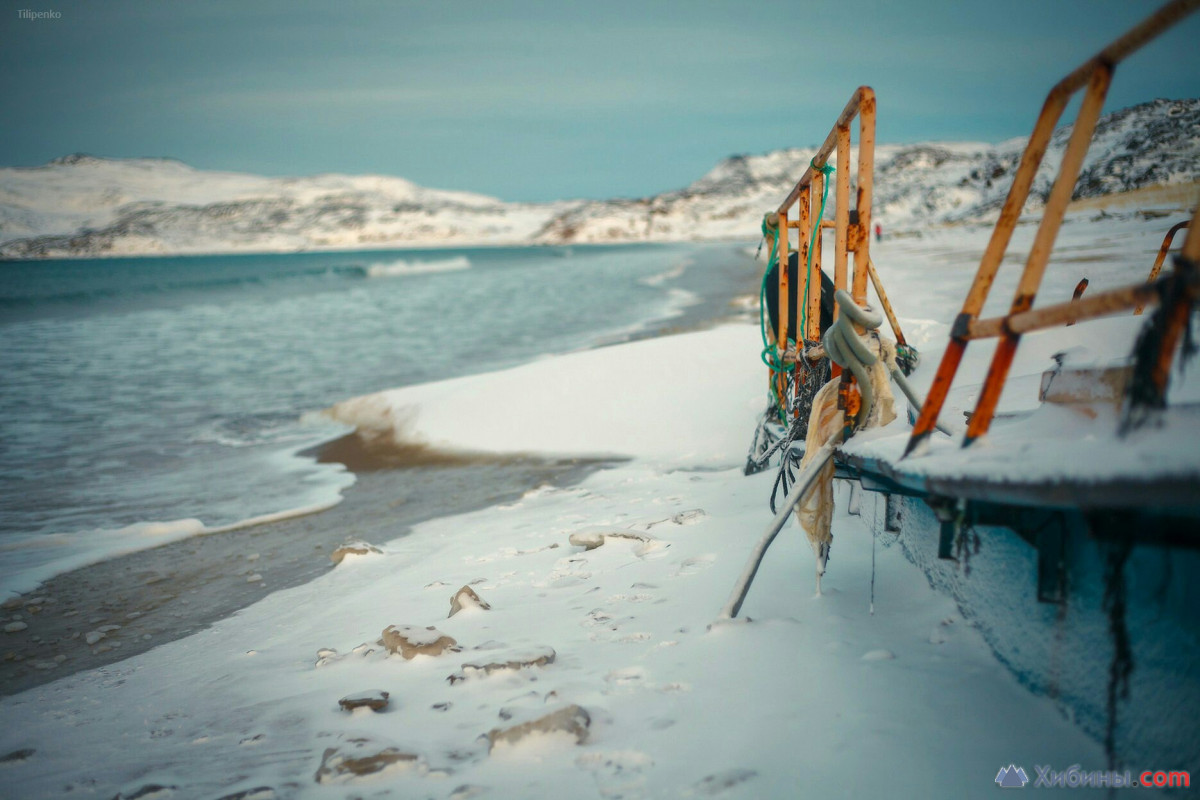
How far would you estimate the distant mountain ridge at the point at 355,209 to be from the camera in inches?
2623

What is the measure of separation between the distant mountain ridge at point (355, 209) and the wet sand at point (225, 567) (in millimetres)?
48349

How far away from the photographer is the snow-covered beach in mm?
2045

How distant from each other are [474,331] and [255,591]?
14096mm

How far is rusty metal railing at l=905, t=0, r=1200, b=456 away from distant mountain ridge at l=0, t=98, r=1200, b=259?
50.6 meters

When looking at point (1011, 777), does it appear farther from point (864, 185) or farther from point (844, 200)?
point (844, 200)

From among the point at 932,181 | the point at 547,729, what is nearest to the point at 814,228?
the point at 547,729

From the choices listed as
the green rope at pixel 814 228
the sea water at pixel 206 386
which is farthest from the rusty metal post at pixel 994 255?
the sea water at pixel 206 386

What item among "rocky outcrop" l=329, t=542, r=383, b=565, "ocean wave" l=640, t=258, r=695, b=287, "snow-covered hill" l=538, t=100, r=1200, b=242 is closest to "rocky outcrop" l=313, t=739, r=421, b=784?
"rocky outcrop" l=329, t=542, r=383, b=565

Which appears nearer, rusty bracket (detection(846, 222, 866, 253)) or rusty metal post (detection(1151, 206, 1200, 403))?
rusty metal post (detection(1151, 206, 1200, 403))

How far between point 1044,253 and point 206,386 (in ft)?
45.7

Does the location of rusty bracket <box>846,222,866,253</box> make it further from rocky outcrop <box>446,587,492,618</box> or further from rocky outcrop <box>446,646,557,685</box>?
rocky outcrop <box>446,587,492,618</box>

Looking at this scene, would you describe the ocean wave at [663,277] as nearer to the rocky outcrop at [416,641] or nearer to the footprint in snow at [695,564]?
the footprint in snow at [695,564]

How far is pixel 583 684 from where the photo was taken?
8.45 ft

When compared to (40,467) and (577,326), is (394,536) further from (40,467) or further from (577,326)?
(577,326)
